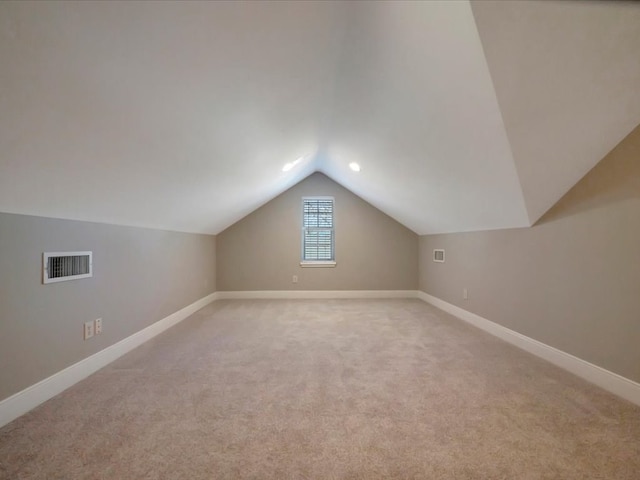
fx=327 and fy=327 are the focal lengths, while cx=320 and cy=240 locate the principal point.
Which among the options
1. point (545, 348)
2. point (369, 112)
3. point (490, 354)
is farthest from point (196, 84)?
point (545, 348)

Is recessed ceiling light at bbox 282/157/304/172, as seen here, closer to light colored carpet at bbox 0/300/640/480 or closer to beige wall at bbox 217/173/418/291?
beige wall at bbox 217/173/418/291

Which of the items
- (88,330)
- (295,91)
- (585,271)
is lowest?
(88,330)

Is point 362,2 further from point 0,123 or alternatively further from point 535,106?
point 0,123

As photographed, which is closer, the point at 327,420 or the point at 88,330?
the point at 327,420

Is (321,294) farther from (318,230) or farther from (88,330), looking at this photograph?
(88,330)

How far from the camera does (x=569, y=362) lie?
2.50 m

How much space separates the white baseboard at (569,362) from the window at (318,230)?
2759 mm

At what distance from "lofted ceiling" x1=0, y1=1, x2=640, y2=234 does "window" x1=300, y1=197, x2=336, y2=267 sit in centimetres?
296

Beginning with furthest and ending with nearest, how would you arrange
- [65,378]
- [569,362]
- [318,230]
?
[318,230] → [569,362] → [65,378]

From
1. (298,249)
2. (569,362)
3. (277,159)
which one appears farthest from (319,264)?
(569,362)

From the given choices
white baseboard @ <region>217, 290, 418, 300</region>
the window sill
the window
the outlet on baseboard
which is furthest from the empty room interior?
the window

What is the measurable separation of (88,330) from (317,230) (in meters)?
4.04

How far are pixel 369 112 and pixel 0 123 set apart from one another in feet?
7.61

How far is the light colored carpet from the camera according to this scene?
1454 millimetres
